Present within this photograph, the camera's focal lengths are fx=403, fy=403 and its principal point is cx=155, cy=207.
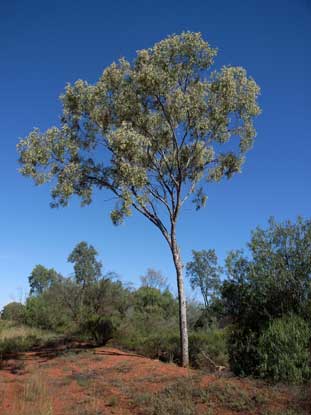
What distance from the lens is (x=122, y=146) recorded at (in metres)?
14.2

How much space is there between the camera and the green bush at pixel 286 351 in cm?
885

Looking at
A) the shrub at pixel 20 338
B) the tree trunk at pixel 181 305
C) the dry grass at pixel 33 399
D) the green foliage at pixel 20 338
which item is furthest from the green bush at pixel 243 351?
the shrub at pixel 20 338

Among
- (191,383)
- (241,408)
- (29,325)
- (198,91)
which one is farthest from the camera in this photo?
(29,325)

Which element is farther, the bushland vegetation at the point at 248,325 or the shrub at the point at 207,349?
the shrub at the point at 207,349

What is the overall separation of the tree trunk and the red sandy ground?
37.5 inches

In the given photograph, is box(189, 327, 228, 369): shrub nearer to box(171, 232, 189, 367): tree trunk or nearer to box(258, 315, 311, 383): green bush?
box(171, 232, 189, 367): tree trunk

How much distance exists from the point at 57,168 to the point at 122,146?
3.38 metres

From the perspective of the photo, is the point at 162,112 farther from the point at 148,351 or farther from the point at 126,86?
the point at 148,351

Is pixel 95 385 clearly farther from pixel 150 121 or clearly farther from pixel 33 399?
pixel 150 121

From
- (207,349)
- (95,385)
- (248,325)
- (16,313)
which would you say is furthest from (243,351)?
(16,313)

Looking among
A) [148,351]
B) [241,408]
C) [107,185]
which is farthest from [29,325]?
[241,408]

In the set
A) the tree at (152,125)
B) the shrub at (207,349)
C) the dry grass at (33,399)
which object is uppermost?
the tree at (152,125)

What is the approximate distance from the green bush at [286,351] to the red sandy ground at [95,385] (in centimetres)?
67

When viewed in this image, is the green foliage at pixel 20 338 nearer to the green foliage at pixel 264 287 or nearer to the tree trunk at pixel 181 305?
the tree trunk at pixel 181 305
